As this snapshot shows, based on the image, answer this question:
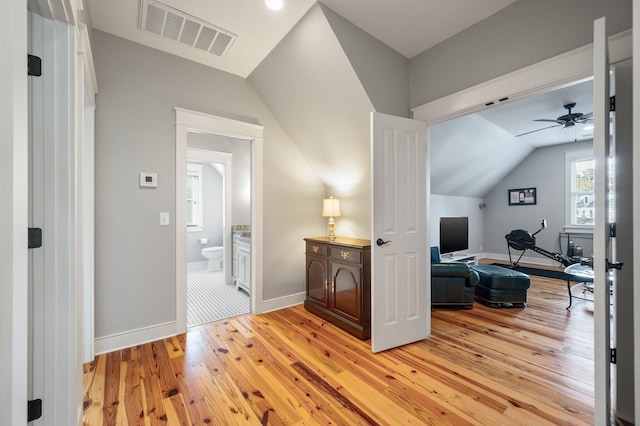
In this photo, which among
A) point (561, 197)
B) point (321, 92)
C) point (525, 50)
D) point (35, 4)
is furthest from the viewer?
point (561, 197)

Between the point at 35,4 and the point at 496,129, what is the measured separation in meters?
5.73

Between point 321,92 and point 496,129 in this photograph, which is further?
point 496,129

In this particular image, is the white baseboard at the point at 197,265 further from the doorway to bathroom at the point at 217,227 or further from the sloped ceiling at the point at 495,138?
the sloped ceiling at the point at 495,138

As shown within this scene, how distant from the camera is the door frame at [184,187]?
2.76m

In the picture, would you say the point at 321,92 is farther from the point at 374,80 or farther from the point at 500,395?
the point at 500,395

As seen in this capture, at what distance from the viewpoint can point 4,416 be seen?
729 mm

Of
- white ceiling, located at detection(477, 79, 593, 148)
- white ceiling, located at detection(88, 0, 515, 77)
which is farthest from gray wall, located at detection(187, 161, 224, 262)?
white ceiling, located at detection(477, 79, 593, 148)

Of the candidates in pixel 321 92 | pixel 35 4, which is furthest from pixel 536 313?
pixel 35 4

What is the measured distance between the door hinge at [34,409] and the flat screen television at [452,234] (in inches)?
217

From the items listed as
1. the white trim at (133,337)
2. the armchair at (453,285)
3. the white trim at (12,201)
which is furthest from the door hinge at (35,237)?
the armchair at (453,285)

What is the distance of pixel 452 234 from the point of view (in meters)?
5.56

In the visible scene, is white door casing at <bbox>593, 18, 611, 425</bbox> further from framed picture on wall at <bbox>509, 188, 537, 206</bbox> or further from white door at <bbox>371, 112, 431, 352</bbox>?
framed picture on wall at <bbox>509, 188, 537, 206</bbox>

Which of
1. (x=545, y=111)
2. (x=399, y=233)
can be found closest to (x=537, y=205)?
(x=545, y=111)

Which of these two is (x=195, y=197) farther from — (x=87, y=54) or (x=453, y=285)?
(x=453, y=285)
